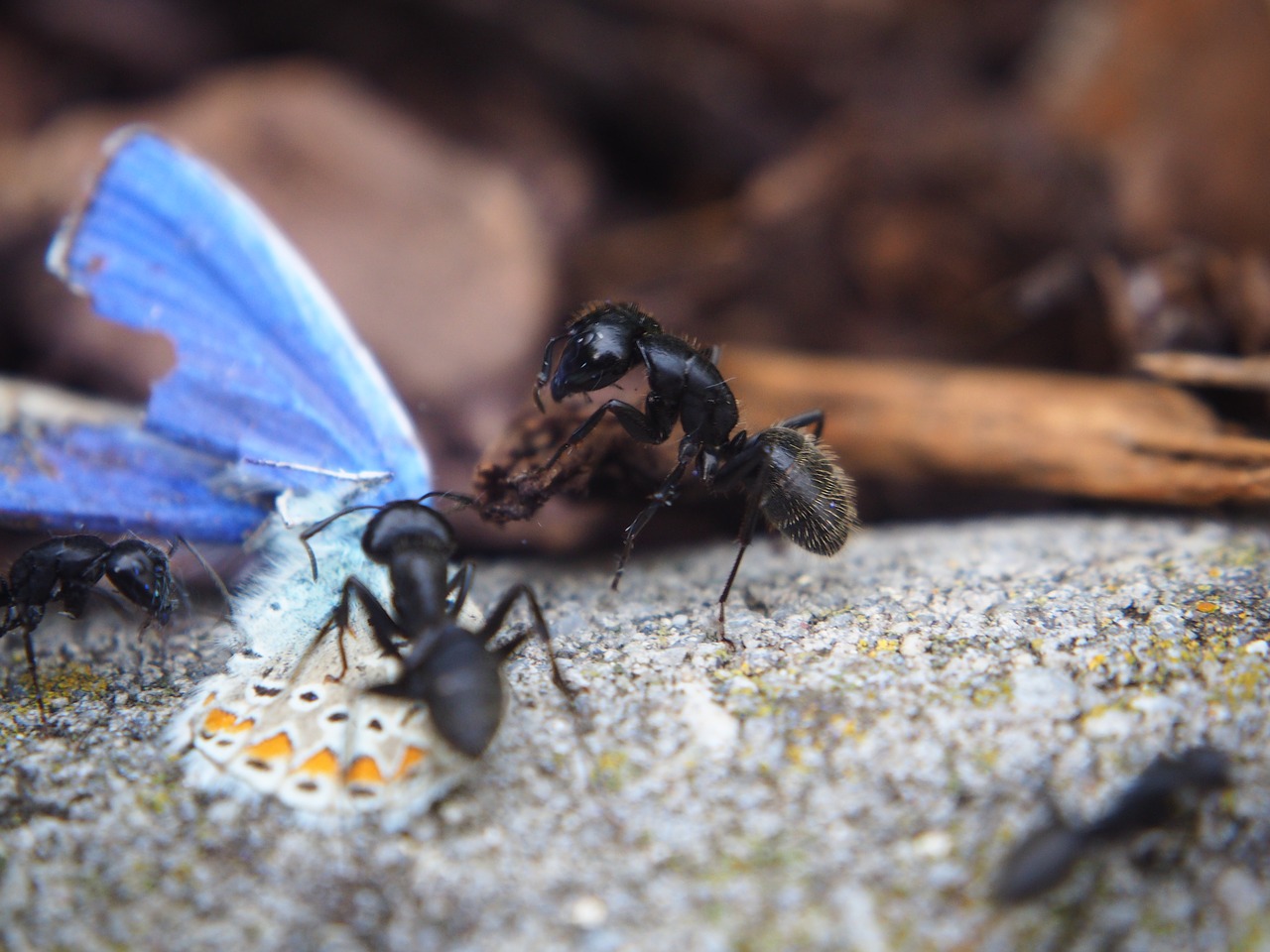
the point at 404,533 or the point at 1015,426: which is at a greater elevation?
the point at 1015,426

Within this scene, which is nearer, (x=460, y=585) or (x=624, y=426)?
(x=460, y=585)

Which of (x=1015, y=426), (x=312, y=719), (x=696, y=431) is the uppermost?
(x=1015, y=426)

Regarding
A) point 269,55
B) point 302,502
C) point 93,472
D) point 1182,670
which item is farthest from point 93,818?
point 269,55

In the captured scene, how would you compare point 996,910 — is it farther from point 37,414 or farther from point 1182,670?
point 37,414

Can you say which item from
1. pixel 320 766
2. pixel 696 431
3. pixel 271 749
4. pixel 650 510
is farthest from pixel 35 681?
pixel 696 431

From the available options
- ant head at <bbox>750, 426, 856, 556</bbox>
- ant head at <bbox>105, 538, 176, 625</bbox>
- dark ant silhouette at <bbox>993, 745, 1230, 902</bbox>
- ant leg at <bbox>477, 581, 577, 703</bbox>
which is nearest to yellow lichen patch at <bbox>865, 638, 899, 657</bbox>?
ant head at <bbox>750, 426, 856, 556</bbox>

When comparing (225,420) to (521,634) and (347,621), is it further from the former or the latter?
(521,634)

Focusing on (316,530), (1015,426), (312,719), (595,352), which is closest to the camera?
(312,719)
